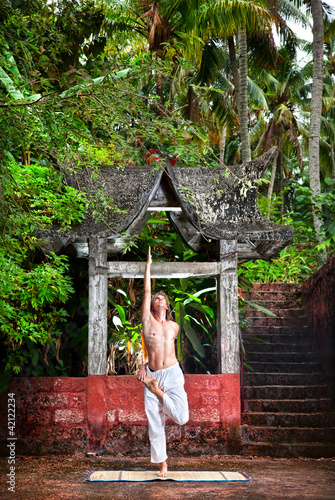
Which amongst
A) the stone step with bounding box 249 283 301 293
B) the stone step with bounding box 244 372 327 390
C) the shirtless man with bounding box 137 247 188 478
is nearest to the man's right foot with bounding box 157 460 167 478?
the shirtless man with bounding box 137 247 188 478

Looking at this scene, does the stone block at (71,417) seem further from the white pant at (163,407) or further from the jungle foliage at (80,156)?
the white pant at (163,407)

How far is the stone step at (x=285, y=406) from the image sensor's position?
21.4ft

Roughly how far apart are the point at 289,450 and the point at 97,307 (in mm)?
2647

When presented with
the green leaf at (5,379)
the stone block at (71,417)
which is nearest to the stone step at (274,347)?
the stone block at (71,417)

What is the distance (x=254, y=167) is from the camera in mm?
6250

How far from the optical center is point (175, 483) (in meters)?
4.68

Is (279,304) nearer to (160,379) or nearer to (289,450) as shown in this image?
(289,450)

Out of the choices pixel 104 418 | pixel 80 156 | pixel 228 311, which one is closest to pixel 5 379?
pixel 104 418

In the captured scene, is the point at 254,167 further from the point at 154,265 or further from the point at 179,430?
the point at 179,430

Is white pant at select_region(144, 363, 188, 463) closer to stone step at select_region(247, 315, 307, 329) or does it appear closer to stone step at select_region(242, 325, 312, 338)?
stone step at select_region(242, 325, 312, 338)

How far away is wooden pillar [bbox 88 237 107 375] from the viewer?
5.84 meters

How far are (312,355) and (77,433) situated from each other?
3.75 meters

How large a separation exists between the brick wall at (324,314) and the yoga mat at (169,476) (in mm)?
2555

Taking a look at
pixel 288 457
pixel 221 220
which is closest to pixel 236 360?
pixel 288 457
